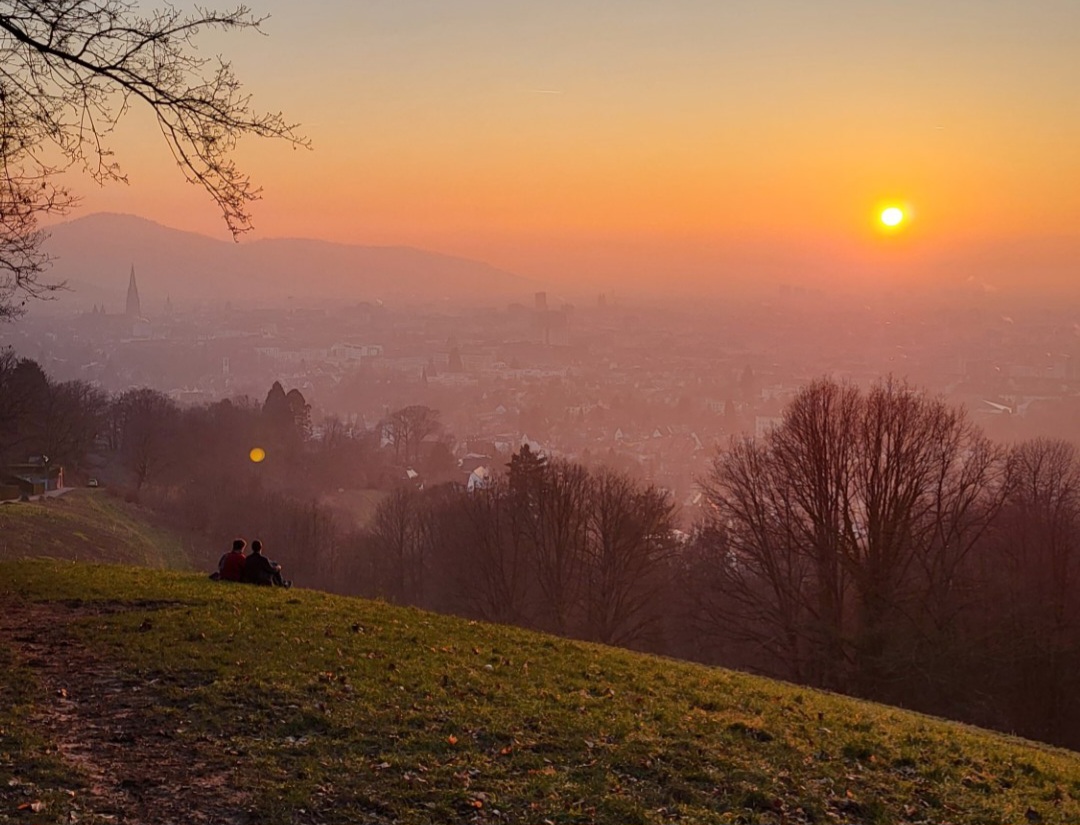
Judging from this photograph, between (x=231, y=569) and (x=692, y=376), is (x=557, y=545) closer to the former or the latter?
(x=231, y=569)

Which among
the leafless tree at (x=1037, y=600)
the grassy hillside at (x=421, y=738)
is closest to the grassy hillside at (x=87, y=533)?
the grassy hillside at (x=421, y=738)

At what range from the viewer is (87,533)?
4100 cm

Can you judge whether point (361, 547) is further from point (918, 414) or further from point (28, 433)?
point (918, 414)

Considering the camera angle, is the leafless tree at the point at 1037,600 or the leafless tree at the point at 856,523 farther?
the leafless tree at the point at 856,523

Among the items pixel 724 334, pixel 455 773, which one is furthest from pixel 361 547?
pixel 724 334

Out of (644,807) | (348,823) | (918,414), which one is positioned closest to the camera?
(348,823)

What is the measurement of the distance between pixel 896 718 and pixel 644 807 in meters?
7.05

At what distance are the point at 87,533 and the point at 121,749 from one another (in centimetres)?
3699

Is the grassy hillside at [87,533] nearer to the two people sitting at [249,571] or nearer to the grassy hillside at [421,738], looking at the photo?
the two people sitting at [249,571]

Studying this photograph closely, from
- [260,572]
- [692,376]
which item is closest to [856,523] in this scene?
[260,572]

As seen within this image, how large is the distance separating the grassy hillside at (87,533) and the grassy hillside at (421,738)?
2204 cm

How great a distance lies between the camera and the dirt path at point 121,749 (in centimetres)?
692

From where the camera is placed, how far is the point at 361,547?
64.6 metres

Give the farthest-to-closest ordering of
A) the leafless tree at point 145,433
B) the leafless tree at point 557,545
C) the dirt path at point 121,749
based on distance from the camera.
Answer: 1. the leafless tree at point 145,433
2. the leafless tree at point 557,545
3. the dirt path at point 121,749
